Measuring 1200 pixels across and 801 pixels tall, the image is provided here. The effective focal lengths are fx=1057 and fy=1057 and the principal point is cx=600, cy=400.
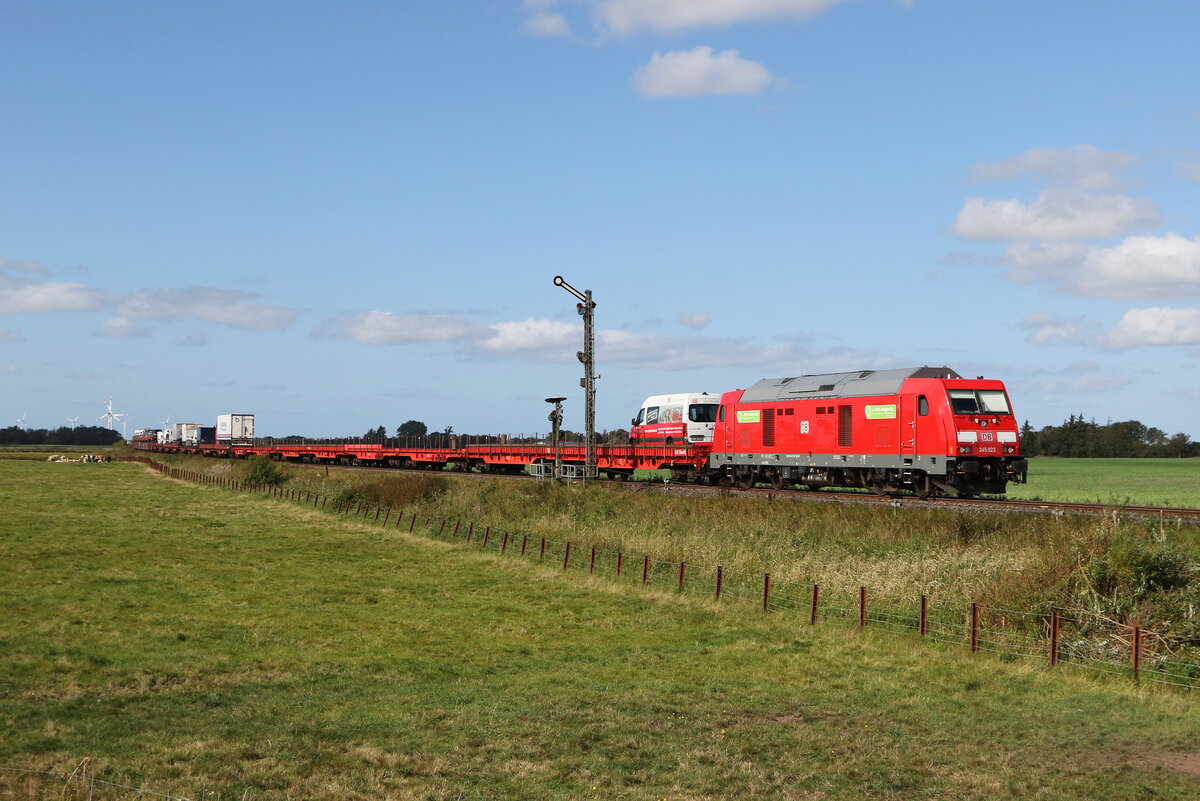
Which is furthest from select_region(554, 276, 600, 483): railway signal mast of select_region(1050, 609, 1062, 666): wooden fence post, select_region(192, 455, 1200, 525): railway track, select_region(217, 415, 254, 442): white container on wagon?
select_region(217, 415, 254, 442): white container on wagon

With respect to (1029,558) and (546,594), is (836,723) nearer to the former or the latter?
(1029,558)

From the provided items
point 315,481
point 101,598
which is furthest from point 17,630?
point 315,481

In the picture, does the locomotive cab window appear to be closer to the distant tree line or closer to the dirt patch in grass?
the dirt patch in grass

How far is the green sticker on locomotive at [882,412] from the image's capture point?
36219 millimetres

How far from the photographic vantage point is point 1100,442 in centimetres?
15050

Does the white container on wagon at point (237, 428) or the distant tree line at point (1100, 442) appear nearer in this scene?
Result: the white container on wagon at point (237, 428)

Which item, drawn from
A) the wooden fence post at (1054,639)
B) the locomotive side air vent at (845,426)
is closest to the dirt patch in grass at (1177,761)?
the wooden fence post at (1054,639)

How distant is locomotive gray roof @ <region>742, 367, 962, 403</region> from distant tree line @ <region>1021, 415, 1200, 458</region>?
364ft

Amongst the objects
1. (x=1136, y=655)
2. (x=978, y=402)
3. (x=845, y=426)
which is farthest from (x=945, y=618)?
(x=845, y=426)

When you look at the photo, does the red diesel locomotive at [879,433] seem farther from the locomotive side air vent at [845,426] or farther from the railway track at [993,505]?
the railway track at [993,505]

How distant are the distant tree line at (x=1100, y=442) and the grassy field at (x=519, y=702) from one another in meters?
134

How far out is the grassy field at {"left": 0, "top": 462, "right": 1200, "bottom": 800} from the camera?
12.0 m

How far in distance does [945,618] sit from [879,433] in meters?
16.2

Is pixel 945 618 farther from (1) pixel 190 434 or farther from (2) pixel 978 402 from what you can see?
(1) pixel 190 434
